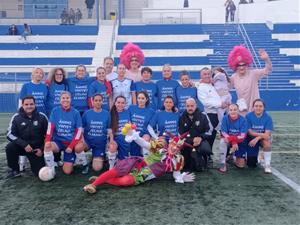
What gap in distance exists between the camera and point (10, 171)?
5168 millimetres

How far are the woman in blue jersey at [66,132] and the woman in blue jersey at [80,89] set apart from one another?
0.58 metres

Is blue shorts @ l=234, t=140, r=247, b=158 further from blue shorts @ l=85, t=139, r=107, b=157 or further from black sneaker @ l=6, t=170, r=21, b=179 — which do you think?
black sneaker @ l=6, t=170, r=21, b=179

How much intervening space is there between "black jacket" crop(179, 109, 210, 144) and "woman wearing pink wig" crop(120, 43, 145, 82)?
125cm

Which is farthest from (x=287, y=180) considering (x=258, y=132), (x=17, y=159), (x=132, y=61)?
(x=17, y=159)

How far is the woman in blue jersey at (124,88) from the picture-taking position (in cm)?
574

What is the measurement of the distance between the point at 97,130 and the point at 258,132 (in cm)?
226

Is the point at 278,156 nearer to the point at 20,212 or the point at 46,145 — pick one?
the point at 46,145

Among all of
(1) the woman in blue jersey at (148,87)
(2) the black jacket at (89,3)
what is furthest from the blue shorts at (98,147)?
(2) the black jacket at (89,3)

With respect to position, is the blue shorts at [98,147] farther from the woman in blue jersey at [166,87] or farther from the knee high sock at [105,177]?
the woman in blue jersey at [166,87]

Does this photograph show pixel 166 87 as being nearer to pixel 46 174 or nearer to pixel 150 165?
pixel 150 165

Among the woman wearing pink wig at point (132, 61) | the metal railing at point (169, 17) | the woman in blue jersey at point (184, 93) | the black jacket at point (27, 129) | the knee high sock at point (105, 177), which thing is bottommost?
the knee high sock at point (105, 177)

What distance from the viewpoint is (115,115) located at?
17.1ft

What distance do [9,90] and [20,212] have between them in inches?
367

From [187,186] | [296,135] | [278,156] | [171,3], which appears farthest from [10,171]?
[171,3]
